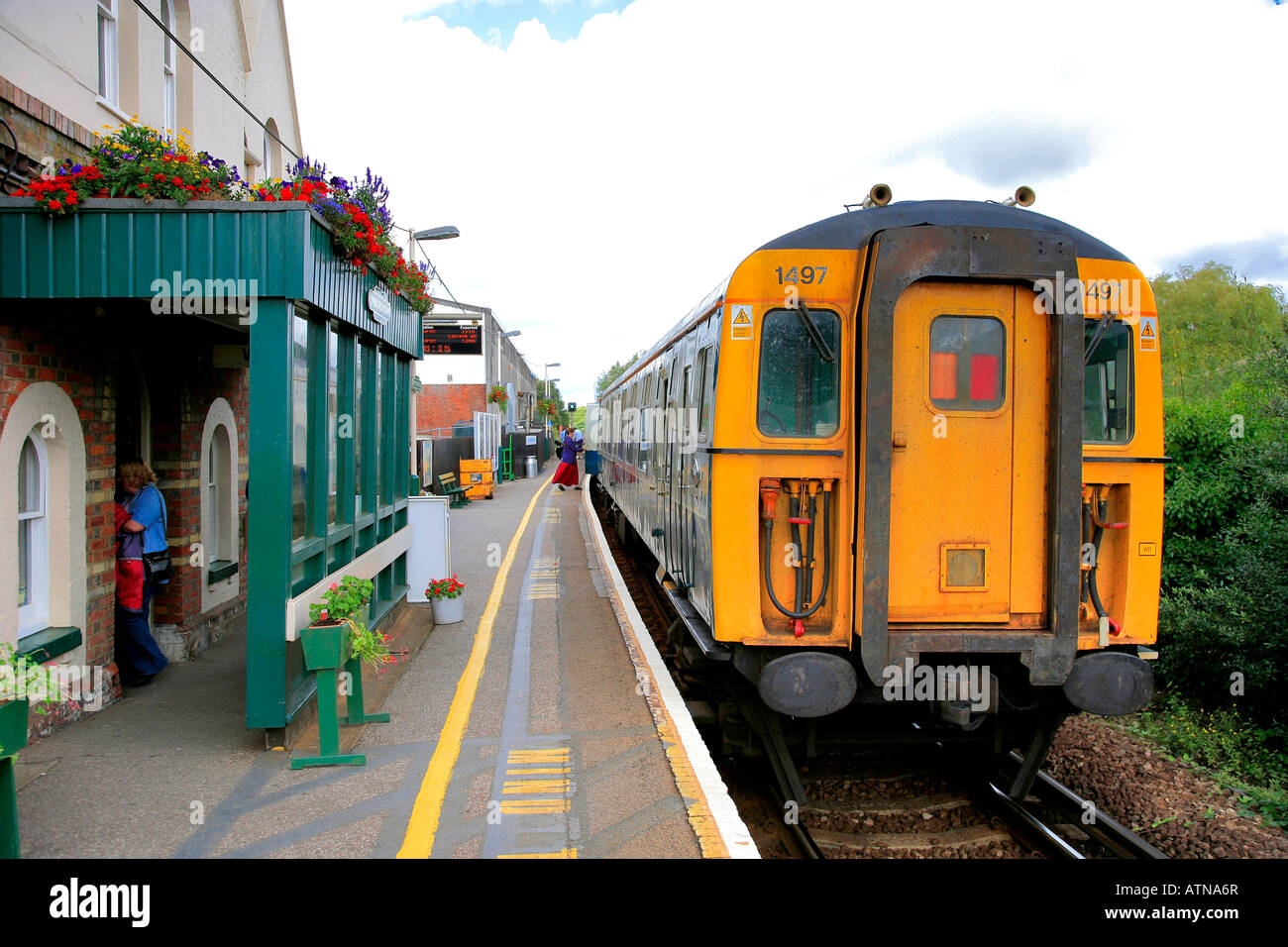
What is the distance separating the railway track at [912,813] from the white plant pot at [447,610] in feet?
11.0

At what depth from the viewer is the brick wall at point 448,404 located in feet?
143

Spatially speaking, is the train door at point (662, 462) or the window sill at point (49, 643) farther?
the train door at point (662, 462)

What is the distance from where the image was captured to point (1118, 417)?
5.05m

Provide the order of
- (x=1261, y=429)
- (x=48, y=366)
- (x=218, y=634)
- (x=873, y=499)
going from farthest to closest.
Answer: (x=1261, y=429) → (x=218, y=634) → (x=48, y=366) → (x=873, y=499)

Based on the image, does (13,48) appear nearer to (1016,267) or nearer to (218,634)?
(218,634)

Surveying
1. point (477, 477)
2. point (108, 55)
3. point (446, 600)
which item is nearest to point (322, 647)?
point (446, 600)

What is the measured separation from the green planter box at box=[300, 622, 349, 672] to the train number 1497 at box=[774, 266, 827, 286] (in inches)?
136

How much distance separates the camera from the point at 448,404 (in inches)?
1737

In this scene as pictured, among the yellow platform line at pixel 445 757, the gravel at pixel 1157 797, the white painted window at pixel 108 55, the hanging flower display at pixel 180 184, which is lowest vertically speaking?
the gravel at pixel 1157 797

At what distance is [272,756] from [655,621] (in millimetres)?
5779

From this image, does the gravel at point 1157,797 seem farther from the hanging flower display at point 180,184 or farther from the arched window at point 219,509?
the arched window at point 219,509

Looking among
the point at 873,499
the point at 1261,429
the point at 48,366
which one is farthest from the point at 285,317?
the point at 1261,429
